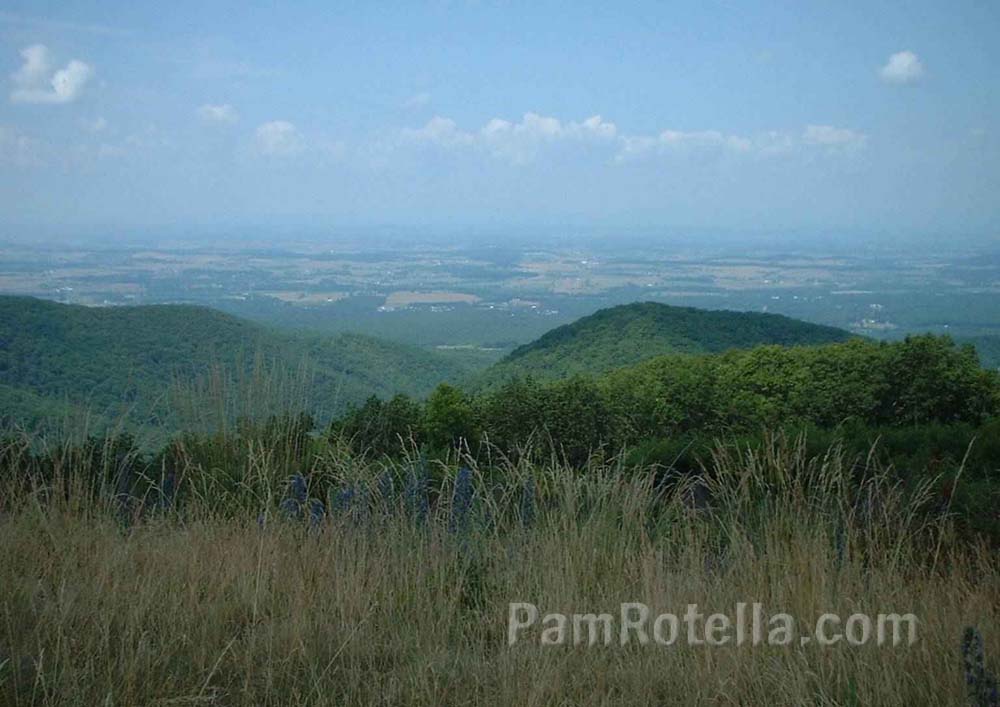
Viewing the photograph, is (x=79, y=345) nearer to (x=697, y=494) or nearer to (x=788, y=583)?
(x=697, y=494)

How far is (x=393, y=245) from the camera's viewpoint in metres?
40.9

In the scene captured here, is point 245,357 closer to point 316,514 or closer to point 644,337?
point 316,514

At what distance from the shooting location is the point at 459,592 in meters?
3.85

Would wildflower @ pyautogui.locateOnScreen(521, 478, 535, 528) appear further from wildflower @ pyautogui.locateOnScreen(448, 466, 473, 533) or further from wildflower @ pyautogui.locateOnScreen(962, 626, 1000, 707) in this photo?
wildflower @ pyautogui.locateOnScreen(962, 626, 1000, 707)

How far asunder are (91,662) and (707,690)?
6.72ft

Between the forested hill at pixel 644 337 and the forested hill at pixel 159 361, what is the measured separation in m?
1.79

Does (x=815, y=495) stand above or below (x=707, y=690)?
above

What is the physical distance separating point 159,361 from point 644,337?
647cm

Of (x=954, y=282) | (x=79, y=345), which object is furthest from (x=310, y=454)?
(x=954, y=282)

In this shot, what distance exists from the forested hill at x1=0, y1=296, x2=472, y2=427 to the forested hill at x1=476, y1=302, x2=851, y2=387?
1.79m

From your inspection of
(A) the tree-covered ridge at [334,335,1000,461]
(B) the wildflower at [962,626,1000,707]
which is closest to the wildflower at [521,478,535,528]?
(A) the tree-covered ridge at [334,335,1000,461]

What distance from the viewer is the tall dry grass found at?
119 inches

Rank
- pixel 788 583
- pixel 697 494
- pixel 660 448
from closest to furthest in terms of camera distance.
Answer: pixel 788 583 → pixel 697 494 → pixel 660 448

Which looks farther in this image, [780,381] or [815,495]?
[780,381]
